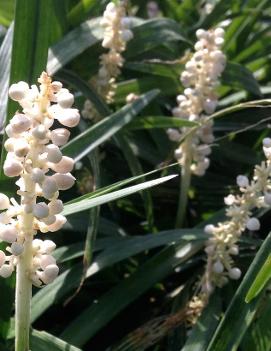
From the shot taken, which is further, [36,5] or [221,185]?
[221,185]

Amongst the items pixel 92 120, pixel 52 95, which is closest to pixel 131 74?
pixel 92 120

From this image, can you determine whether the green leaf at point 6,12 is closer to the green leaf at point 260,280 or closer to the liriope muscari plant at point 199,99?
the liriope muscari plant at point 199,99

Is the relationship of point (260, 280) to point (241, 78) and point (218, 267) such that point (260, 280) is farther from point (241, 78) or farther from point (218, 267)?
point (241, 78)

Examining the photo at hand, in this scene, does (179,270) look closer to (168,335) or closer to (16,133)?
(168,335)

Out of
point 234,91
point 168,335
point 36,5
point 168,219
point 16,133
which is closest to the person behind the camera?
point 16,133

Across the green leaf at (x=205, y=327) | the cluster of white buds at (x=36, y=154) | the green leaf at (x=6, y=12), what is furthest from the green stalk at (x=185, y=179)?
the cluster of white buds at (x=36, y=154)

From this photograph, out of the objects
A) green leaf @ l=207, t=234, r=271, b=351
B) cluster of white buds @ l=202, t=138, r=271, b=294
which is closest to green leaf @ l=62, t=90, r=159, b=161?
cluster of white buds @ l=202, t=138, r=271, b=294
